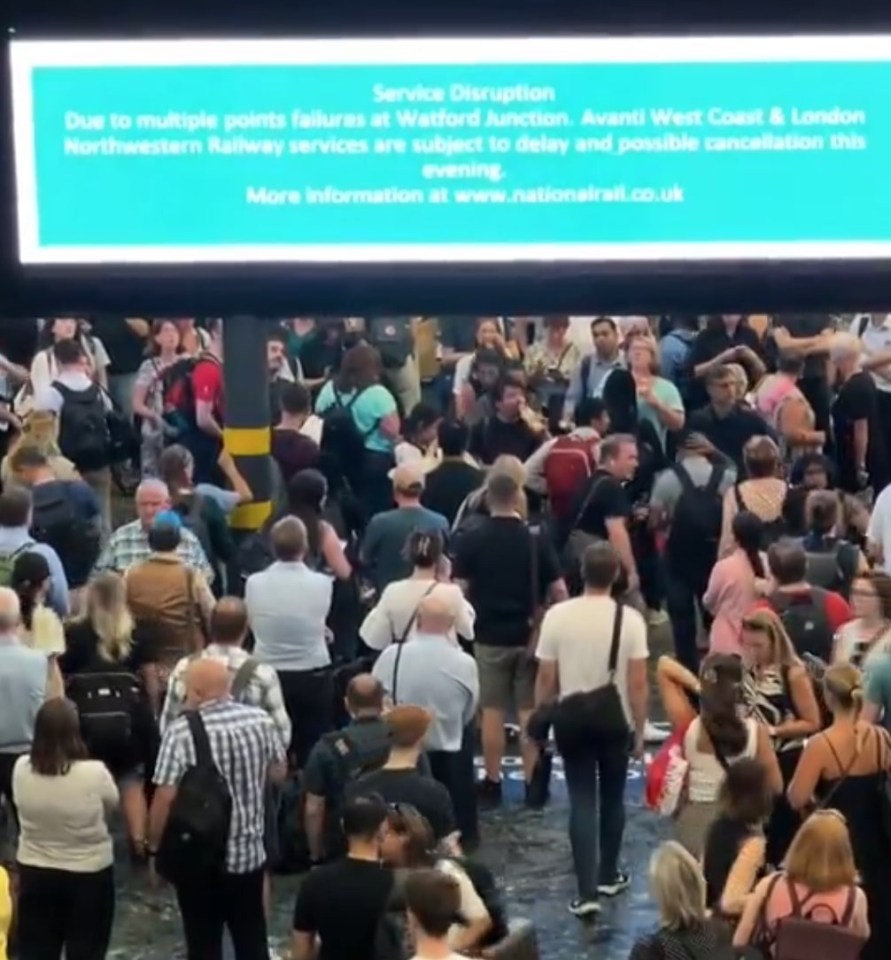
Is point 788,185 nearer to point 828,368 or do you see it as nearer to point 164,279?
point 164,279

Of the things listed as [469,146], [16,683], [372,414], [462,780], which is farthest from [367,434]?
[469,146]

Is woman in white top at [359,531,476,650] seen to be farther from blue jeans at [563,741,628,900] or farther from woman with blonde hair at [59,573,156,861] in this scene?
woman with blonde hair at [59,573,156,861]

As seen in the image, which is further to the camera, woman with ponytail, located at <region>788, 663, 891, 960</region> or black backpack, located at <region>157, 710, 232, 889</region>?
woman with ponytail, located at <region>788, 663, 891, 960</region>

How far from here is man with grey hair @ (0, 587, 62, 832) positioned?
8.11 m

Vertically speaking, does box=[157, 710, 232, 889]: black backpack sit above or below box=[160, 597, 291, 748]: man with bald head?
below

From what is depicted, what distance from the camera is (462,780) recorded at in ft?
29.6

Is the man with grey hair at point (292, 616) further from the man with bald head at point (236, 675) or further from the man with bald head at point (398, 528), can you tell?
the man with bald head at point (236, 675)

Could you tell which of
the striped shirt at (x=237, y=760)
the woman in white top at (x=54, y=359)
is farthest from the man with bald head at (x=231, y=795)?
the woman in white top at (x=54, y=359)

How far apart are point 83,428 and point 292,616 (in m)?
3.73

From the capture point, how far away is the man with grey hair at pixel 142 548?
9539 millimetres

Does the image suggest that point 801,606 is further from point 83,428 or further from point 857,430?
point 83,428

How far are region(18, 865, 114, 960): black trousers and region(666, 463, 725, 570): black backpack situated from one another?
4388 millimetres

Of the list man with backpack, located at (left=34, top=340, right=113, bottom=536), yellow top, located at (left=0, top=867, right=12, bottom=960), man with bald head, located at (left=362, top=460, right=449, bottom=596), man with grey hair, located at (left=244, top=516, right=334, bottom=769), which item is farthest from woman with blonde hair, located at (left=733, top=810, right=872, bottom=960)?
man with backpack, located at (left=34, top=340, right=113, bottom=536)

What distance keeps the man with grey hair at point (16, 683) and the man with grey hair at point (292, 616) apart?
3.74 feet
